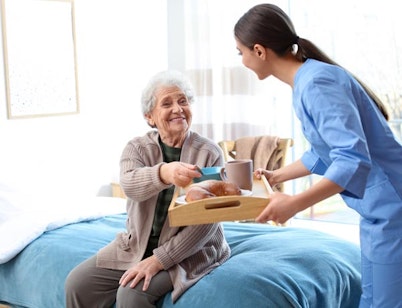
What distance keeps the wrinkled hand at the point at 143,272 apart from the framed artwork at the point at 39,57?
1.88 meters

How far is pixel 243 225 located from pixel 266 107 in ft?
5.17

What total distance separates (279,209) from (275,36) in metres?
0.54

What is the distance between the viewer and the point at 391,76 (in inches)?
186

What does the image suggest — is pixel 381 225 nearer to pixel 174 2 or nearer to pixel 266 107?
pixel 266 107

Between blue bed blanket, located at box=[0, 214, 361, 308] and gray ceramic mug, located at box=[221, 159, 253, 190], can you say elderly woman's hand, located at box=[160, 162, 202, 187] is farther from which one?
blue bed blanket, located at box=[0, 214, 361, 308]

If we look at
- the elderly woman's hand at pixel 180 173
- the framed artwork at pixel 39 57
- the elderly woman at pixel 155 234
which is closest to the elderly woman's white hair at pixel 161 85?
the elderly woman at pixel 155 234

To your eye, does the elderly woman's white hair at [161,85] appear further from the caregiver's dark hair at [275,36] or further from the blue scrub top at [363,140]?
the blue scrub top at [363,140]

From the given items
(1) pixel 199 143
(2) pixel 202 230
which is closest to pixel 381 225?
(2) pixel 202 230

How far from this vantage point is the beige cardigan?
7.98ft

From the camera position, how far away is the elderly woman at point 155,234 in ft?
7.87

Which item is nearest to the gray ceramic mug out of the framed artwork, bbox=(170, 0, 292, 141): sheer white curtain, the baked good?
the baked good

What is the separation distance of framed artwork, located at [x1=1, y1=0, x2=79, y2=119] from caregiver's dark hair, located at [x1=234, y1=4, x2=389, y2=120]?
2.34 meters

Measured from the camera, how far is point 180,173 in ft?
7.38

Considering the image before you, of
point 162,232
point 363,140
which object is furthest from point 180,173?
point 363,140
